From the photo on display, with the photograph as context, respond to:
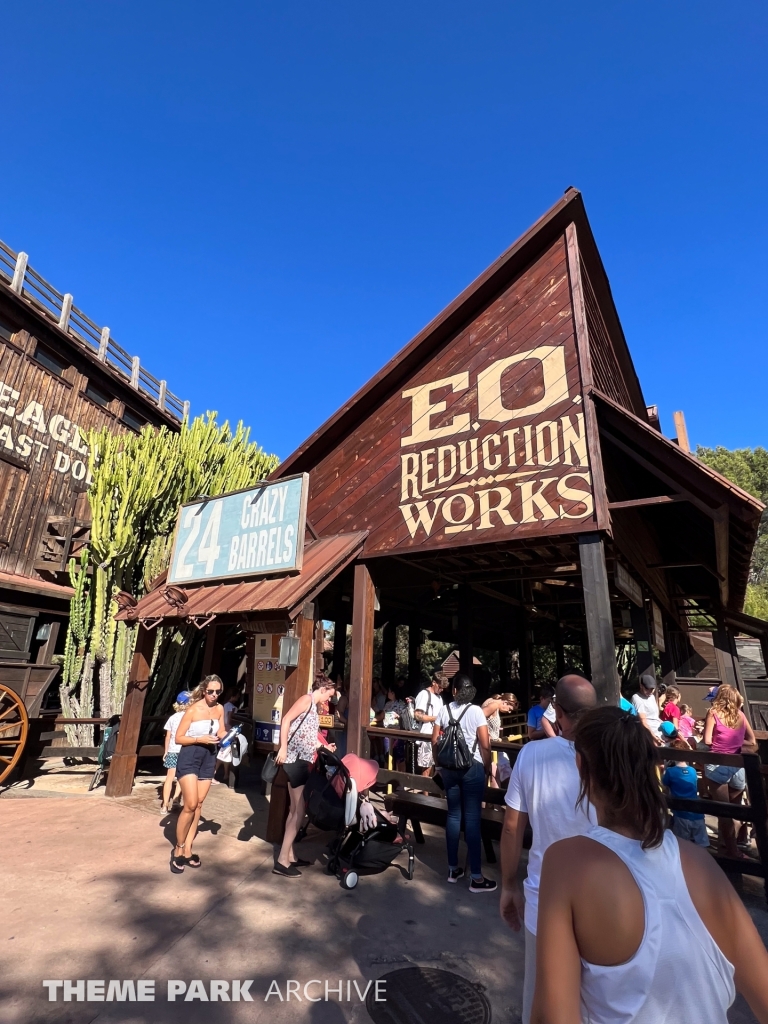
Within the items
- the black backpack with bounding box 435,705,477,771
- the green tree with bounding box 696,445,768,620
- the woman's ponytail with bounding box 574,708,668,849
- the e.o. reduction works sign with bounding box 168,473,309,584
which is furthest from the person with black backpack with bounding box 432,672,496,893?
the green tree with bounding box 696,445,768,620

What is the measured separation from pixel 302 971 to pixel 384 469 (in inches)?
252

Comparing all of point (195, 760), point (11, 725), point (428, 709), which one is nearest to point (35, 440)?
point (11, 725)

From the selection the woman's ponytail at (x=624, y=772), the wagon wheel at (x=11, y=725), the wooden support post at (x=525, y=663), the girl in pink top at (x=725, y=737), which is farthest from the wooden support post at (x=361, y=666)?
the wooden support post at (x=525, y=663)

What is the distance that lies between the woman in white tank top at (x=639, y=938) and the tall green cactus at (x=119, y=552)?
11.3m

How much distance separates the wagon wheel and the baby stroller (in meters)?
5.98

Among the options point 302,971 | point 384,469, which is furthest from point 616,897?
point 384,469

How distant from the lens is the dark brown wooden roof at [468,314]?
8125 millimetres

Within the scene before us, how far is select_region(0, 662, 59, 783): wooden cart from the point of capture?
864 centimetres

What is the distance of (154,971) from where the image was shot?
3510mm

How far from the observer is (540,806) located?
2.57 meters

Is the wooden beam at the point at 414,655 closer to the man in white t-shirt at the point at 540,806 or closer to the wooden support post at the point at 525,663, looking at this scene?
the wooden support post at the point at 525,663

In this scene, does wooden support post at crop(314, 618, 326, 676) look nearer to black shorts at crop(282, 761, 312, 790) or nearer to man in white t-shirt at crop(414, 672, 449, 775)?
man in white t-shirt at crop(414, 672, 449, 775)

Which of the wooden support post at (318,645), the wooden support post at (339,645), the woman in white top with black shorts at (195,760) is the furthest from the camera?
the wooden support post at (339,645)

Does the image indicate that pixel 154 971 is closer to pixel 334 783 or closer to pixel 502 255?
pixel 334 783
